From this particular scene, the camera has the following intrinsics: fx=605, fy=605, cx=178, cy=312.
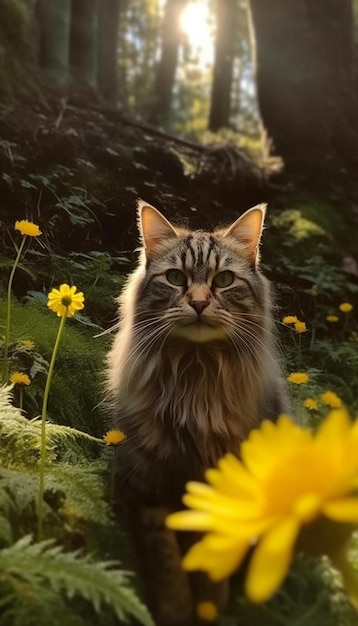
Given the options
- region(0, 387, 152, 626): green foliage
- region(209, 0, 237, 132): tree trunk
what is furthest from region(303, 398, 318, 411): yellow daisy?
region(209, 0, 237, 132): tree trunk

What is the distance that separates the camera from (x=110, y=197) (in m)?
1.51

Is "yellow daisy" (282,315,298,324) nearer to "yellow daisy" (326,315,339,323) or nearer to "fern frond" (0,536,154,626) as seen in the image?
"yellow daisy" (326,315,339,323)

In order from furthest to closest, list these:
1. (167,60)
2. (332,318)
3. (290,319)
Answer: (167,60) < (332,318) < (290,319)

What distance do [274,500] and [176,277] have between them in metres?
0.77

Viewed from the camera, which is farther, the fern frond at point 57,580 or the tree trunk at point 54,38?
the tree trunk at point 54,38

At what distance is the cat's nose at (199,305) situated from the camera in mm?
1078

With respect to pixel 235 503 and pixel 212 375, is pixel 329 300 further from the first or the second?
pixel 235 503

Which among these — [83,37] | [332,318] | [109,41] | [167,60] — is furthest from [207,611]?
[167,60]

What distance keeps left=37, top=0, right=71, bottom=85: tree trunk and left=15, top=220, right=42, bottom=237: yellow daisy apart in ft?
3.37

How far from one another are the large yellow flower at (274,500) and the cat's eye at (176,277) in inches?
27.2

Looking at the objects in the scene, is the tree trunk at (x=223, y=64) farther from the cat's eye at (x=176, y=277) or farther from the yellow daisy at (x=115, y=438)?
the yellow daisy at (x=115, y=438)

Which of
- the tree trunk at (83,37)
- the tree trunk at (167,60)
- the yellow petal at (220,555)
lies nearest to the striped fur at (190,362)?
the yellow petal at (220,555)

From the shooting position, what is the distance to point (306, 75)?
7.89ft

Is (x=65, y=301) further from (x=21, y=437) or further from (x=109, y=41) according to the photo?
(x=109, y=41)
